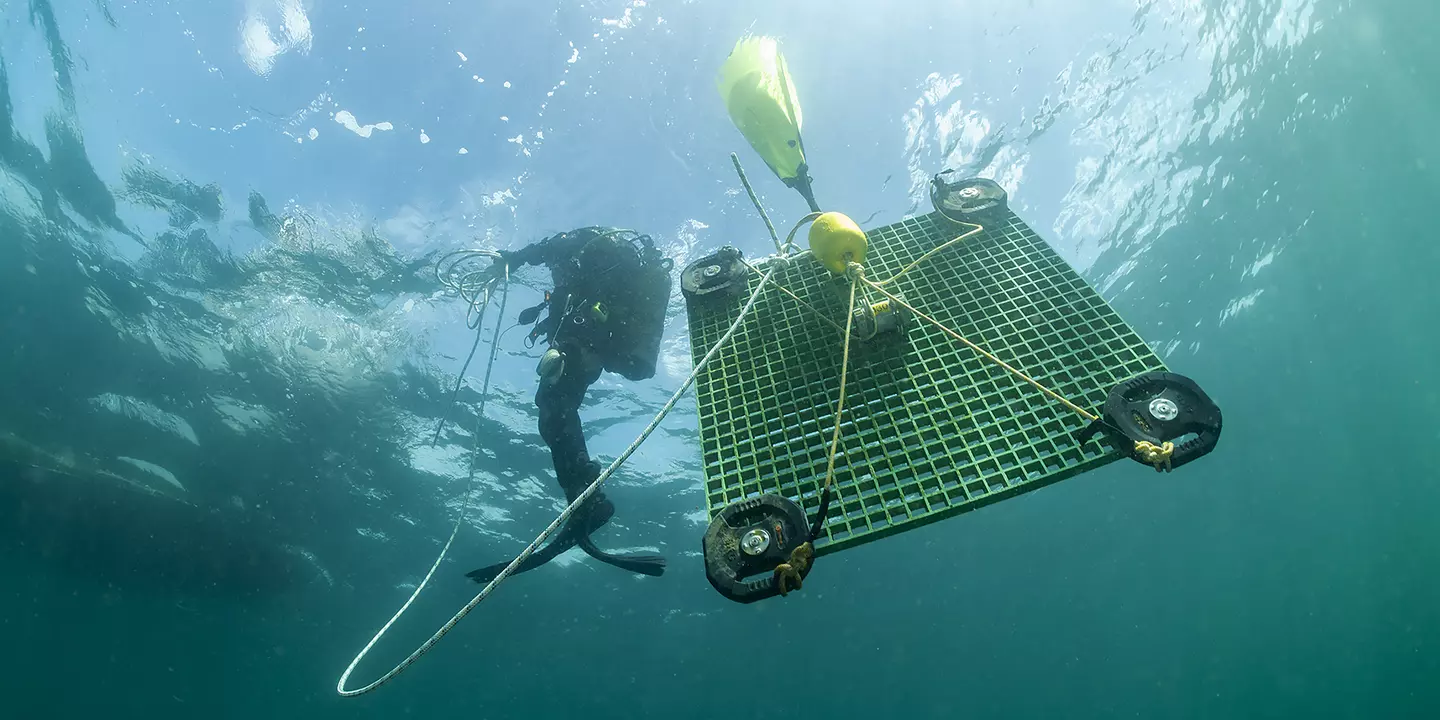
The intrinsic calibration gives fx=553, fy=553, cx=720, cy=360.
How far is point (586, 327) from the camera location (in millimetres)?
8477

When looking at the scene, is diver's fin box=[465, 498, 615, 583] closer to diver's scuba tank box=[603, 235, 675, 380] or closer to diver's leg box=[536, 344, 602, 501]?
diver's leg box=[536, 344, 602, 501]

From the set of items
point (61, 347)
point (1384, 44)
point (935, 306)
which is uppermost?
point (1384, 44)

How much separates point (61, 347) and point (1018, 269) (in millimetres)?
23658

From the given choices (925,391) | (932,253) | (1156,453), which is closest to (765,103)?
(932,253)

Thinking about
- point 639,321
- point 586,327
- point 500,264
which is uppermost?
point 500,264

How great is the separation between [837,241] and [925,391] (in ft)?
3.52

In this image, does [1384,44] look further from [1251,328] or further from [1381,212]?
[1251,328]

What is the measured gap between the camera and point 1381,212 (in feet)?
66.6

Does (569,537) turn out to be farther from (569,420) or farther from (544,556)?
(569,420)

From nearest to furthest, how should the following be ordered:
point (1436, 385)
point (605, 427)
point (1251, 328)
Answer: point (605, 427), point (1251, 328), point (1436, 385)

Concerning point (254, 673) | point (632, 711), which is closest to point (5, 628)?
point (254, 673)

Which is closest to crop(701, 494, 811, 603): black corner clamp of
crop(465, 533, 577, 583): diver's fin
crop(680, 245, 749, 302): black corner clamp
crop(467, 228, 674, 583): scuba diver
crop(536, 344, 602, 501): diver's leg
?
crop(680, 245, 749, 302): black corner clamp

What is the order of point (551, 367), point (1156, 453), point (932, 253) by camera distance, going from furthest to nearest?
point (551, 367)
point (932, 253)
point (1156, 453)

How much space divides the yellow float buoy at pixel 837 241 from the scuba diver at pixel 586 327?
459 cm
